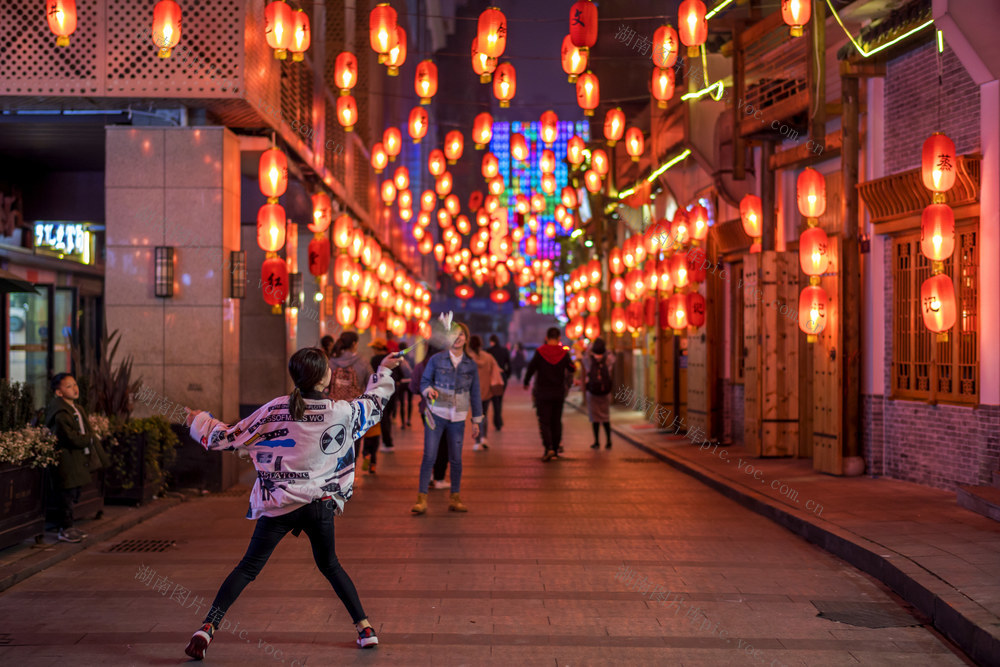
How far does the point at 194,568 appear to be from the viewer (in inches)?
324

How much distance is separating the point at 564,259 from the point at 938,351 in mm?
40348

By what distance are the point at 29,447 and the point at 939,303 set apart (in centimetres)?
854

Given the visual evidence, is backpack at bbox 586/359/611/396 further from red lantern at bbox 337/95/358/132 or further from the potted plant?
the potted plant

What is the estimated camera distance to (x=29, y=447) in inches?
340

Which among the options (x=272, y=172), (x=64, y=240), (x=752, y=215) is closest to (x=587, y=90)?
(x=752, y=215)

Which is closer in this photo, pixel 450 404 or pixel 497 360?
pixel 450 404

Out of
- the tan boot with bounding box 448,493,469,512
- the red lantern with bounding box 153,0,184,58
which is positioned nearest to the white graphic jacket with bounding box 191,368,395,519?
the tan boot with bounding box 448,493,469,512

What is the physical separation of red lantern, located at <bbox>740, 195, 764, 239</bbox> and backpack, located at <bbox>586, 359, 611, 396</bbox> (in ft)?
13.4

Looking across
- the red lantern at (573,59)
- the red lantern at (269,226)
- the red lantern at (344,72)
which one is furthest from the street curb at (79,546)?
the red lantern at (573,59)

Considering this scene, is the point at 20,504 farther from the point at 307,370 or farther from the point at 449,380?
the point at 449,380

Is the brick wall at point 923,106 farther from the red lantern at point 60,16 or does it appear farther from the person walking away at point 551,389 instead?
the red lantern at point 60,16

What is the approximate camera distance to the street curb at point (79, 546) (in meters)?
7.76

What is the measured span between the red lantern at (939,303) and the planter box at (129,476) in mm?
8342

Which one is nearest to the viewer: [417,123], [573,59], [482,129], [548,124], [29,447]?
[29,447]
